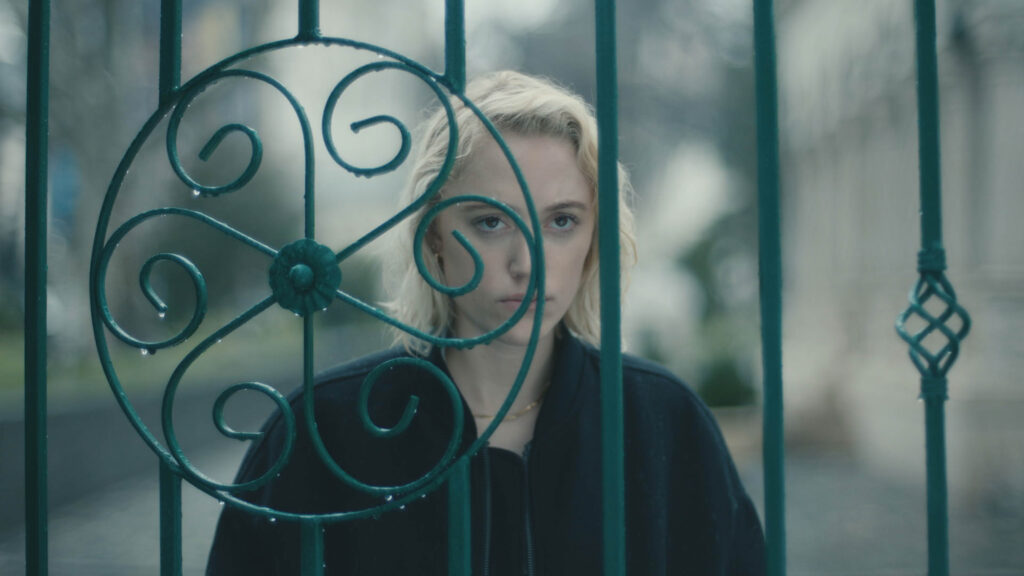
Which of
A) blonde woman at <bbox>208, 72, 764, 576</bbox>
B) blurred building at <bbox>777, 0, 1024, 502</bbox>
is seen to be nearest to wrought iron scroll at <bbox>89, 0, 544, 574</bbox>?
blonde woman at <bbox>208, 72, 764, 576</bbox>

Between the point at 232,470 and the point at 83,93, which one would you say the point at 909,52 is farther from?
the point at 83,93

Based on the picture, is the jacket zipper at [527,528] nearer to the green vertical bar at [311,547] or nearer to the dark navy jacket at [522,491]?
the dark navy jacket at [522,491]

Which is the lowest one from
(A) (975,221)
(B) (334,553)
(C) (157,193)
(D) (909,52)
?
(B) (334,553)

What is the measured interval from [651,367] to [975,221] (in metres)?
6.12

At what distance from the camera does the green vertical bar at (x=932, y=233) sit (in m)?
1.25

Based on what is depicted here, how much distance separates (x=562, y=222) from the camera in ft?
5.32

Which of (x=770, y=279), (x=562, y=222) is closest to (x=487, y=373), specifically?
(x=562, y=222)

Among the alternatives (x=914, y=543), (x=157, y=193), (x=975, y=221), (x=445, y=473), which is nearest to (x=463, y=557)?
(x=445, y=473)

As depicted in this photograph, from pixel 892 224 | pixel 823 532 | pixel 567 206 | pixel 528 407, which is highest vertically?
pixel 892 224

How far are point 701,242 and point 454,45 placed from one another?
37.4ft

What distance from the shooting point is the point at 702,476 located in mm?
1892

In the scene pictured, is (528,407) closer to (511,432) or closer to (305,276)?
(511,432)

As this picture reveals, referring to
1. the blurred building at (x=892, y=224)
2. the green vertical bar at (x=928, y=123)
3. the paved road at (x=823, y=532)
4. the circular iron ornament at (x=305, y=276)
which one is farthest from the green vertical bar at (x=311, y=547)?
the blurred building at (x=892, y=224)

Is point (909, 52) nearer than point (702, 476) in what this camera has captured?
No
